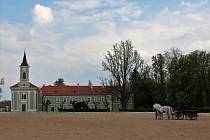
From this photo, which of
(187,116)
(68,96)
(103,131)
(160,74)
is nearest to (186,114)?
(187,116)

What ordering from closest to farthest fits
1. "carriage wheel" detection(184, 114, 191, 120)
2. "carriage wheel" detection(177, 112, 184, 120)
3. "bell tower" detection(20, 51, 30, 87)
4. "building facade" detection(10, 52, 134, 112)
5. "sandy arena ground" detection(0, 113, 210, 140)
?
"sandy arena ground" detection(0, 113, 210, 140) < "carriage wheel" detection(184, 114, 191, 120) < "carriage wheel" detection(177, 112, 184, 120) < "building facade" detection(10, 52, 134, 112) < "bell tower" detection(20, 51, 30, 87)

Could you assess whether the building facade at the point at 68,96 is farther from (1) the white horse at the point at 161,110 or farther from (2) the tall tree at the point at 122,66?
(1) the white horse at the point at 161,110

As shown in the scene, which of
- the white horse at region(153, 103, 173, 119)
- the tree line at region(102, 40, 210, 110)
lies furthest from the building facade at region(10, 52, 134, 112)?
the white horse at region(153, 103, 173, 119)

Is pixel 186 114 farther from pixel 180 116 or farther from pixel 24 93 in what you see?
pixel 24 93

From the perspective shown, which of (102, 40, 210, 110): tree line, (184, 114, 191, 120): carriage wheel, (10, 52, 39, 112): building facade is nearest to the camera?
(184, 114, 191, 120): carriage wheel

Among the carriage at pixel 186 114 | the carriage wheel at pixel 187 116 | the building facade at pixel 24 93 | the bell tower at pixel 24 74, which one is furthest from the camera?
the bell tower at pixel 24 74

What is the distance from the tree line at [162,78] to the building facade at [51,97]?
30.6 m

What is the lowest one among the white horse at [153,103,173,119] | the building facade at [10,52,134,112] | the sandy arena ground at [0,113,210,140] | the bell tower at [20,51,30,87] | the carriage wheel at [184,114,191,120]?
the sandy arena ground at [0,113,210,140]

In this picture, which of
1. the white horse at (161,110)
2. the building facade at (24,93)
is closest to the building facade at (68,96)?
the building facade at (24,93)

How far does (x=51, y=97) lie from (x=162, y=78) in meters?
62.0

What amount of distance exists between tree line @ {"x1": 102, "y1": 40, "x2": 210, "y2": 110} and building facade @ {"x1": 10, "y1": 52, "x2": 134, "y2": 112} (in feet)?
100

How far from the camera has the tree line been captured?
83.6 meters

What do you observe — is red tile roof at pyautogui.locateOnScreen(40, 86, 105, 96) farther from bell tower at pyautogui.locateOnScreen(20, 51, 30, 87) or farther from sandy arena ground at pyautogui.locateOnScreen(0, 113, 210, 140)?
sandy arena ground at pyautogui.locateOnScreen(0, 113, 210, 140)

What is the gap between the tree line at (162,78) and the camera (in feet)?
274
